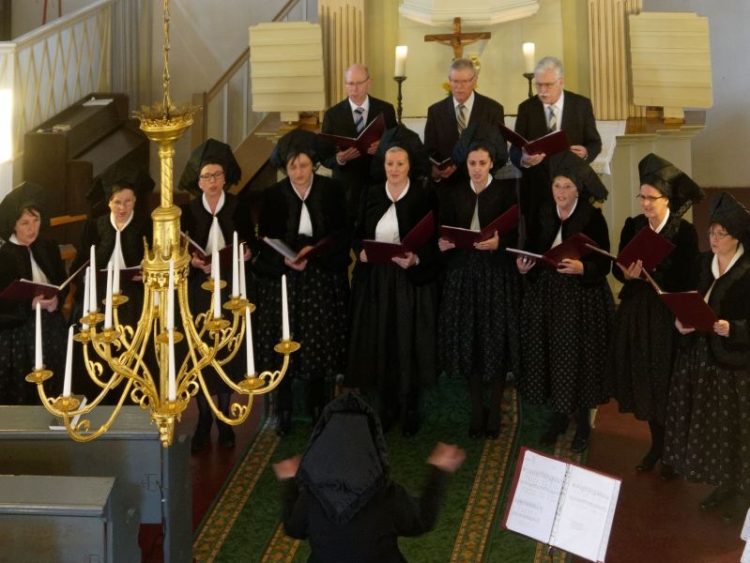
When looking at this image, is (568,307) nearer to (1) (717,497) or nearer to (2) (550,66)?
(1) (717,497)

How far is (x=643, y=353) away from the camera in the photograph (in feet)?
18.3

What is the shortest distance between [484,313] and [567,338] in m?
0.46

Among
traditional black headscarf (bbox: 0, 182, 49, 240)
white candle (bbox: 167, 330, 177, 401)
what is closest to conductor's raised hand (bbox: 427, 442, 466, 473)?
white candle (bbox: 167, 330, 177, 401)

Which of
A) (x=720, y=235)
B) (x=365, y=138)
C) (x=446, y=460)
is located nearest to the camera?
(x=446, y=460)

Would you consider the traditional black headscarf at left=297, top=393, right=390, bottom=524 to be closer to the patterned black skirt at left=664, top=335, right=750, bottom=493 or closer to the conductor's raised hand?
the conductor's raised hand

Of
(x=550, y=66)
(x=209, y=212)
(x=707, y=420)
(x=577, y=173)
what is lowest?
(x=707, y=420)

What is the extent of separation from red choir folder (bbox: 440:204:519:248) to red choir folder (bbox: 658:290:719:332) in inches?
34.4

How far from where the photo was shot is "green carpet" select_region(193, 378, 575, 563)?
5090mm

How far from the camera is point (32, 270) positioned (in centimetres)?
584

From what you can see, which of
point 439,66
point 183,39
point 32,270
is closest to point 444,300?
point 32,270

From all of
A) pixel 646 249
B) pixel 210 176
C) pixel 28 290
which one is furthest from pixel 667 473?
pixel 28 290

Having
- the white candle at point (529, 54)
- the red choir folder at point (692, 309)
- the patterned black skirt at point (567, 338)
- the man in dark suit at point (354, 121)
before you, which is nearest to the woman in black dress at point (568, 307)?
the patterned black skirt at point (567, 338)

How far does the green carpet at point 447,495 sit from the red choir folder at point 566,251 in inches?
45.0

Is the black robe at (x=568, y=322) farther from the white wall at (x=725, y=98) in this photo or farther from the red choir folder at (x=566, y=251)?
the white wall at (x=725, y=98)
